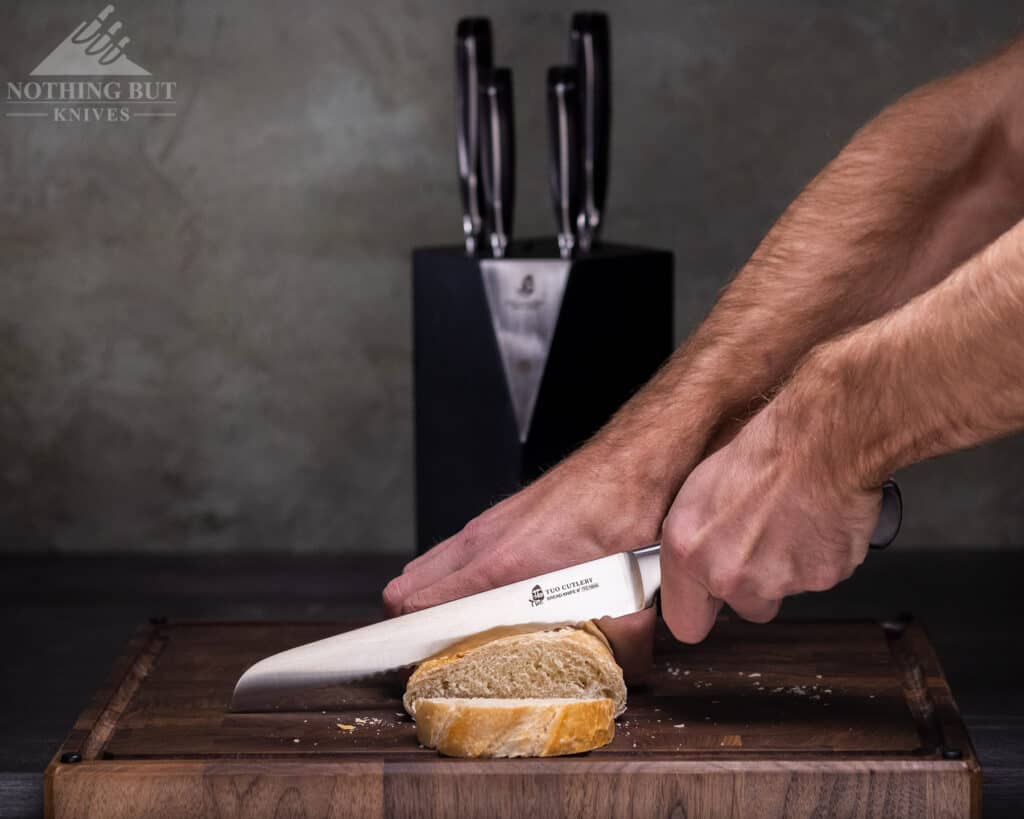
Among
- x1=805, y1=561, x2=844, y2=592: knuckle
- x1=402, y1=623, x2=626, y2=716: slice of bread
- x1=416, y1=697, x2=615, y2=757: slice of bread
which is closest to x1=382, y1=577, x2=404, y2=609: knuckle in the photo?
x1=402, y1=623, x2=626, y2=716: slice of bread

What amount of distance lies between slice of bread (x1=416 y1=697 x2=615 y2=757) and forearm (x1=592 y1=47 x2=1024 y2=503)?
11.2 inches

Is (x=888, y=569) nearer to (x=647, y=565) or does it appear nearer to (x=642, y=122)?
(x=642, y=122)

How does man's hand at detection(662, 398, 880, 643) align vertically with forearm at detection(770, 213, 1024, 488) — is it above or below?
below

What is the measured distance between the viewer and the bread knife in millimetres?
1046

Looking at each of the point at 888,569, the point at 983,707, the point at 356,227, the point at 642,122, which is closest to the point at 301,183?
the point at 356,227

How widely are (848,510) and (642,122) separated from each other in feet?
2.84

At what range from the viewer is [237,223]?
1716 millimetres

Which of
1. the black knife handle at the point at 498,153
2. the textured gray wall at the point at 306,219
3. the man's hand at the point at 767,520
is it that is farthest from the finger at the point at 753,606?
the textured gray wall at the point at 306,219

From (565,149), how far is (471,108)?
4.0 inches

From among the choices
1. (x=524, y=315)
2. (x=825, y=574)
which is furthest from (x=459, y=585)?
(x=524, y=315)

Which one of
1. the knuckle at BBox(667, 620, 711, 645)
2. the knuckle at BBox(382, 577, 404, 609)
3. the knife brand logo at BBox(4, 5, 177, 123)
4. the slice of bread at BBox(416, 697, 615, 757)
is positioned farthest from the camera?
the knife brand logo at BBox(4, 5, 177, 123)

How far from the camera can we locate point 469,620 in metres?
1.05

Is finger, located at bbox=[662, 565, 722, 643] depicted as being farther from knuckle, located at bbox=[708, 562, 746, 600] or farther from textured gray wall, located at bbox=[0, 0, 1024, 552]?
textured gray wall, located at bbox=[0, 0, 1024, 552]

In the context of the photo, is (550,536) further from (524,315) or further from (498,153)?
(498,153)
